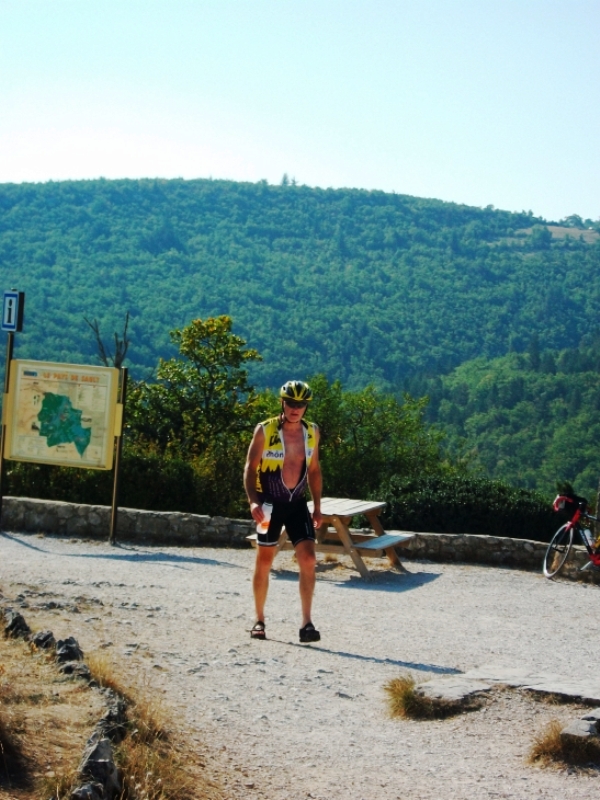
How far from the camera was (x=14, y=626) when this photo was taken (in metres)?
5.90

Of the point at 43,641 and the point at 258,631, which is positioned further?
the point at 258,631

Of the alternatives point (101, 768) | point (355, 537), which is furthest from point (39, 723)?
point (355, 537)

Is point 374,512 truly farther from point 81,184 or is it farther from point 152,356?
point 81,184

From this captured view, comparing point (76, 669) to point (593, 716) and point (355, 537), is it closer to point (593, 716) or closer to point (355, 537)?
point (593, 716)

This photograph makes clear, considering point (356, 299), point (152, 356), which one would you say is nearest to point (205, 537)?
point (152, 356)

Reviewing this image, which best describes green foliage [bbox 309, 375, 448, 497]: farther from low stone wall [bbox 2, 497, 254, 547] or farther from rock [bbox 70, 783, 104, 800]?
rock [bbox 70, 783, 104, 800]

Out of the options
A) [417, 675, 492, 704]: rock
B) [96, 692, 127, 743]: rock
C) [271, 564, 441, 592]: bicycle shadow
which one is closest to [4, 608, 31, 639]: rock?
[96, 692, 127, 743]: rock

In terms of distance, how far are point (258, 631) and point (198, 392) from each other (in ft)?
56.7

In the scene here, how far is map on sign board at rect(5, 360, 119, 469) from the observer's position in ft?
43.5

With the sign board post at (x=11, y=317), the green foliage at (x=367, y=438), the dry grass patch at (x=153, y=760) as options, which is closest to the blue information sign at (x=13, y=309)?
the sign board post at (x=11, y=317)

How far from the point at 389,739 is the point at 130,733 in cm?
139

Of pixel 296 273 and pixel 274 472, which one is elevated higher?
pixel 296 273

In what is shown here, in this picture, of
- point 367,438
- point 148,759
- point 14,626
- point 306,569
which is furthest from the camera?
point 367,438

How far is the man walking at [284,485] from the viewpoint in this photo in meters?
7.31
